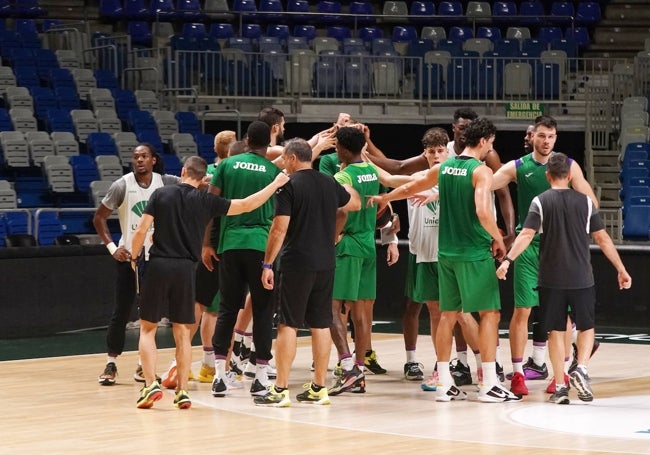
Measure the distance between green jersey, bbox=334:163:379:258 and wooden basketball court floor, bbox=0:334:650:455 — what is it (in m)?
1.16

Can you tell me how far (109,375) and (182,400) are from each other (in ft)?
5.44

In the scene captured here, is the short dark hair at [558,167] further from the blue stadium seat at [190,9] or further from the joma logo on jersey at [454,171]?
the blue stadium seat at [190,9]

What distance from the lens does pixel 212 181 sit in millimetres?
10180

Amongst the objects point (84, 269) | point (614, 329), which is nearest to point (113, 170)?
point (84, 269)

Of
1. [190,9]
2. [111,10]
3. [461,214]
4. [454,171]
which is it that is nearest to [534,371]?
[461,214]

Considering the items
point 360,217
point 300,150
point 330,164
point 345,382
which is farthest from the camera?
point 330,164

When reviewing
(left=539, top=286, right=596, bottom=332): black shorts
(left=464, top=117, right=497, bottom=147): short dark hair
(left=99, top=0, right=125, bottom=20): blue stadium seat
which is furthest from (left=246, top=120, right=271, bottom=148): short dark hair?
(left=99, top=0, right=125, bottom=20): blue stadium seat

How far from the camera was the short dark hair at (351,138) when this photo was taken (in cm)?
1012

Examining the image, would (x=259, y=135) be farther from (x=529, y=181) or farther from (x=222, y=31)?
(x=222, y=31)

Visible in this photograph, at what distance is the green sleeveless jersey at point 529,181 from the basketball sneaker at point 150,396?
3322mm

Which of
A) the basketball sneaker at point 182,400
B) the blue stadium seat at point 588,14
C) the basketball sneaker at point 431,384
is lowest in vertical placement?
the basketball sneaker at point 431,384

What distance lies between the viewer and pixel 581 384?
31.8 ft

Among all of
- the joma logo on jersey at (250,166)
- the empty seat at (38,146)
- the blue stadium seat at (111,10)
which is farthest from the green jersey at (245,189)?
the blue stadium seat at (111,10)

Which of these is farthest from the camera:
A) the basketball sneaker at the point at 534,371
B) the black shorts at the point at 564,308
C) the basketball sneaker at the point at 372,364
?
the basketball sneaker at the point at 372,364
